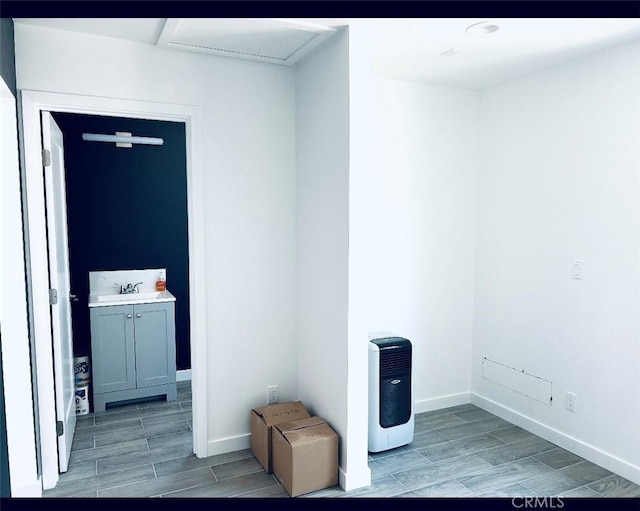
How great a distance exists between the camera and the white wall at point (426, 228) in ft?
11.1

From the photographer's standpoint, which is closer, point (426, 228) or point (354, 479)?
point (354, 479)

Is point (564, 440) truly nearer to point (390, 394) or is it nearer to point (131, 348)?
point (390, 394)

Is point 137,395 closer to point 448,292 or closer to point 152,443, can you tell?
point 152,443

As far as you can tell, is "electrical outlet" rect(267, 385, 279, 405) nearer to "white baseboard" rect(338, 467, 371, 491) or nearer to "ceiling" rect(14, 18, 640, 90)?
"white baseboard" rect(338, 467, 371, 491)

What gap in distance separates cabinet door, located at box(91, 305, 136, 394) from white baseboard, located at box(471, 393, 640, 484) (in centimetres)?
266

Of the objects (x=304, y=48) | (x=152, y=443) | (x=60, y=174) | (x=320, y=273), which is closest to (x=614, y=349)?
(x=320, y=273)

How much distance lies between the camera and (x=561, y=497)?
250cm

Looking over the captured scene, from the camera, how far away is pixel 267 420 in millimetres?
2764

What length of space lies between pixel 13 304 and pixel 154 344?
147cm

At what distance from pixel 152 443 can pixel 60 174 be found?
1775 mm

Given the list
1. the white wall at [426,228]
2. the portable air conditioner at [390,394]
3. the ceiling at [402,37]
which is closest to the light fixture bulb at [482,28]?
the ceiling at [402,37]

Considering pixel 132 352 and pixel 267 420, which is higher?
pixel 132 352

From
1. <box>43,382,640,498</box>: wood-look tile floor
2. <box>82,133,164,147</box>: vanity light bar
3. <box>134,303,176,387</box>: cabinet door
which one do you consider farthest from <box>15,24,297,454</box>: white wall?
<box>82,133,164,147</box>: vanity light bar

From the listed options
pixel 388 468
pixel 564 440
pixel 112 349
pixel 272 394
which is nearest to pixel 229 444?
pixel 272 394
